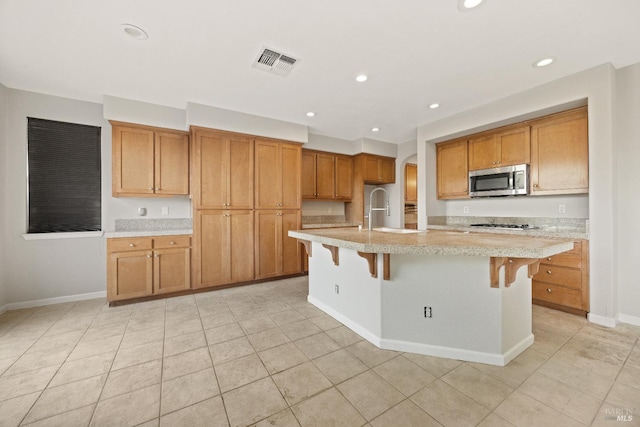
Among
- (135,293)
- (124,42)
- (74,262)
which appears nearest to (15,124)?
(74,262)

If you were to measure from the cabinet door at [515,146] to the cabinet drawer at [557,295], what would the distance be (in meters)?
1.60

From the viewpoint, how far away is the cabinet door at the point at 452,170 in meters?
4.22

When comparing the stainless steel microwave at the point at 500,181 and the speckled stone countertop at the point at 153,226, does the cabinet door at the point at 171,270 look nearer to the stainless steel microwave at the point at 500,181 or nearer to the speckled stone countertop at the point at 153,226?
the speckled stone countertop at the point at 153,226

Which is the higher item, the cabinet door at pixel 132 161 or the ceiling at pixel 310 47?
the ceiling at pixel 310 47

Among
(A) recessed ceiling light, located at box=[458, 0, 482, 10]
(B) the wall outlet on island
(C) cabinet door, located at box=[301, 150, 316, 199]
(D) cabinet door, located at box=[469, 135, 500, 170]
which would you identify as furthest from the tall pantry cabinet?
(A) recessed ceiling light, located at box=[458, 0, 482, 10]

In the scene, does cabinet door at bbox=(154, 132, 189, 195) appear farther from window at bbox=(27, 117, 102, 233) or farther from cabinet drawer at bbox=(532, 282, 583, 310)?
cabinet drawer at bbox=(532, 282, 583, 310)

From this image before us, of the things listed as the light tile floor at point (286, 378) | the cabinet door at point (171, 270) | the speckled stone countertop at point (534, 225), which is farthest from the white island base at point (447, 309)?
the cabinet door at point (171, 270)

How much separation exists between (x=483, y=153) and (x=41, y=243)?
6.18m

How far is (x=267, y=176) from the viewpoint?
4.22m

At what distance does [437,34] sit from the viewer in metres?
2.19

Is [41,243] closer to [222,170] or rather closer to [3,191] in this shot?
[3,191]

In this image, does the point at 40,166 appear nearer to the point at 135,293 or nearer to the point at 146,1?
the point at 135,293

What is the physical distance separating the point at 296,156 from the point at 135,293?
3.04 metres

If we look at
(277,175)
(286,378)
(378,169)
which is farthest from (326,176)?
(286,378)
